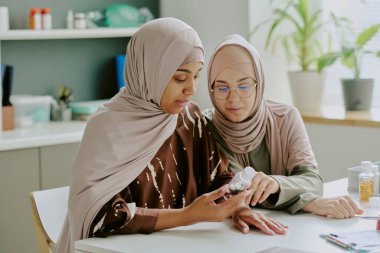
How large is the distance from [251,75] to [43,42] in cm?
202

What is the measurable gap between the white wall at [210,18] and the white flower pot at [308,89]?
0.39 meters

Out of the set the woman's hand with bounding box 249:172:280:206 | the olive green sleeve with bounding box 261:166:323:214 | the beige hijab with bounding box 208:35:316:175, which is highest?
the beige hijab with bounding box 208:35:316:175

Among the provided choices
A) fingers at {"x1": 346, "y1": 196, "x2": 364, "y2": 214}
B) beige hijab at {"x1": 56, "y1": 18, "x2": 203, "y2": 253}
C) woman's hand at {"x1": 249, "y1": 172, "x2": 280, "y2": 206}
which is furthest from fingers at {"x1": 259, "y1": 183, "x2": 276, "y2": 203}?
beige hijab at {"x1": 56, "y1": 18, "x2": 203, "y2": 253}

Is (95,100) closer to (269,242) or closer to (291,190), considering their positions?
(291,190)

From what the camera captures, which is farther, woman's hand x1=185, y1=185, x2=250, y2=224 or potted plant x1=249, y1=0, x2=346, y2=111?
potted plant x1=249, y1=0, x2=346, y2=111

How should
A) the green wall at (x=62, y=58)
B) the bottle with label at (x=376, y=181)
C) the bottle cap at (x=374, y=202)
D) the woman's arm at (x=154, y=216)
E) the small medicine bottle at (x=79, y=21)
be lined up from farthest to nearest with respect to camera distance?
the small medicine bottle at (x=79, y=21)
the green wall at (x=62, y=58)
the bottle with label at (x=376, y=181)
the bottle cap at (x=374, y=202)
the woman's arm at (x=154, y=216)

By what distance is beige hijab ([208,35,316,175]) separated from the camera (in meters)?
2.66

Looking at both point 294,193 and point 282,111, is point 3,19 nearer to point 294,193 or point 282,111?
point 282,111

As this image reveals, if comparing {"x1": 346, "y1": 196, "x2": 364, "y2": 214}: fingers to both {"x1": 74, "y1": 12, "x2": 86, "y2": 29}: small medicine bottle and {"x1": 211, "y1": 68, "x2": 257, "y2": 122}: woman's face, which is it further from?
{"x1": 74, "y1": 12, "x2": 86, "y2": 29}: small medicine bottle

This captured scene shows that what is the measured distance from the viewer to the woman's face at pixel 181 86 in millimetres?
2422

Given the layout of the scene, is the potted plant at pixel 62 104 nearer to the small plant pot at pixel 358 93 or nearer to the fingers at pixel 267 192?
the small plant pot at pixel 358 93

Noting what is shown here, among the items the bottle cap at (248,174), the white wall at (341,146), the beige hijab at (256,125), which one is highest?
the beige hijab at (256,125)

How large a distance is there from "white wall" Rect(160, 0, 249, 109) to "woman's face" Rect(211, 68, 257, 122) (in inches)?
69.6

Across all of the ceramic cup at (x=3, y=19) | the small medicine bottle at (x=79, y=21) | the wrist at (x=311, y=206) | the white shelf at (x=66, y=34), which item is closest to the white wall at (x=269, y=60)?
the white shelf at (x=66, y=34)
